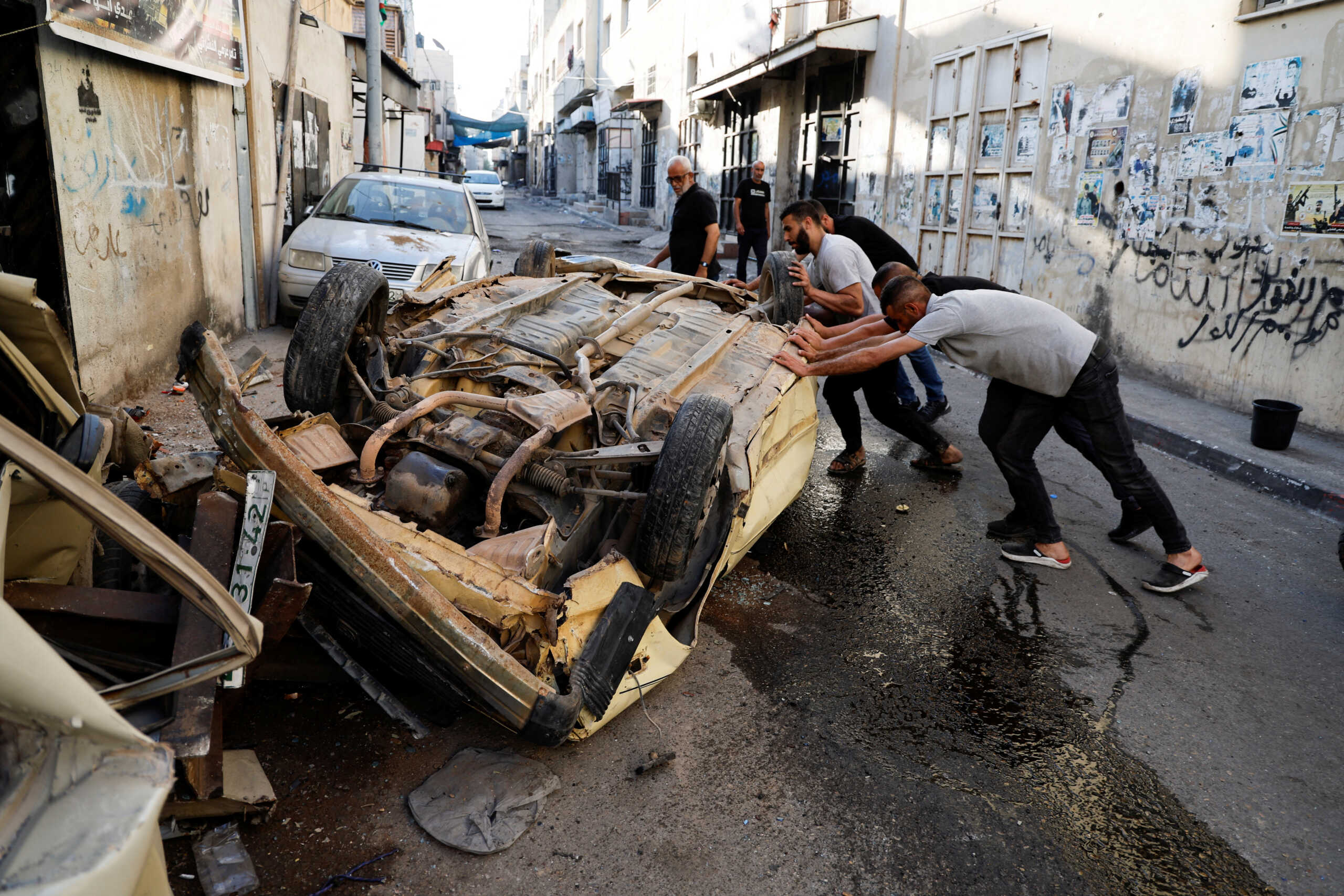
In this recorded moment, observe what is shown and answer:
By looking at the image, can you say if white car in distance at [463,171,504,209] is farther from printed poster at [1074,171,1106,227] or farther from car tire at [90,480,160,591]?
car tire at [90,480,160,591]

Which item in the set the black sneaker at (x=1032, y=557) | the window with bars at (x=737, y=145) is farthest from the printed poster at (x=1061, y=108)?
the window with bars at (x=737, y=145)

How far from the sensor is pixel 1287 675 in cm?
365

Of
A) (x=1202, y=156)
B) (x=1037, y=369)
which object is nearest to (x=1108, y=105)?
(x=1202, y=156)

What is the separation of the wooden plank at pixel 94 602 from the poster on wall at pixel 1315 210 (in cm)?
773

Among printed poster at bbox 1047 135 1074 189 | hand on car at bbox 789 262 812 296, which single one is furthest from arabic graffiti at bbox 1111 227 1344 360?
hand on car at bbox 789 262 812 296

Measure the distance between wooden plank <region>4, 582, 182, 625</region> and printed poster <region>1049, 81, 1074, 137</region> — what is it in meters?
9.67

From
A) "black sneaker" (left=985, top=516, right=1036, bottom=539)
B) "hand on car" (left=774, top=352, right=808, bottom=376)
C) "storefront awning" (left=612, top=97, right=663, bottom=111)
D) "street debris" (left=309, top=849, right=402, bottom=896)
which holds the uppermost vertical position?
"storefront awning" (left=612, top=97, right=663, bottom=111)

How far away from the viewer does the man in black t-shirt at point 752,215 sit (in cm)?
1213

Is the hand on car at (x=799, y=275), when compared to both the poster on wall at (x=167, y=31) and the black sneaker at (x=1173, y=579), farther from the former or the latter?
the poster on wall at (x=167, y=31)

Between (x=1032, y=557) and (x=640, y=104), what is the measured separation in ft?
80.7

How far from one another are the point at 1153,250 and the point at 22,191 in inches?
352

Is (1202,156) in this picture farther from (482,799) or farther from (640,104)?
(640,104)

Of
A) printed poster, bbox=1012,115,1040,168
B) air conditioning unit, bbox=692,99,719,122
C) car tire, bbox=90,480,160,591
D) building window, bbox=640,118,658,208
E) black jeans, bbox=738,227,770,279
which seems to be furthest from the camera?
building window, bbox=640,118,658,208

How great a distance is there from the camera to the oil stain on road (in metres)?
2.55
